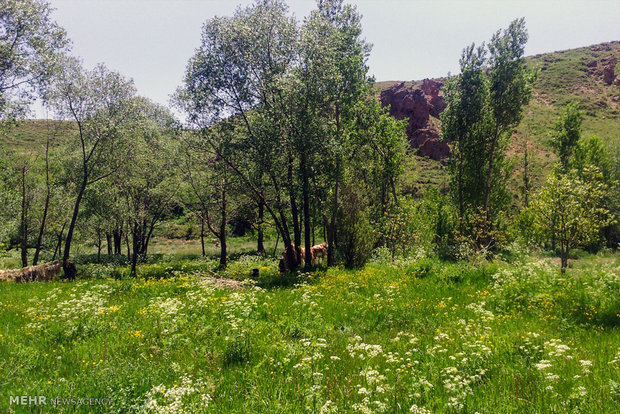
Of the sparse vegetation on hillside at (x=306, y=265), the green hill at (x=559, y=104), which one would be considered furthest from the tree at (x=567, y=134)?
the green hill at (x=559, y=104)

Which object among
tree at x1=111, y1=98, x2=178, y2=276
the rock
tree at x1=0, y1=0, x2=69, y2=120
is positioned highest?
the rock

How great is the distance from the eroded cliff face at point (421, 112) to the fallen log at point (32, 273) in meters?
95.3

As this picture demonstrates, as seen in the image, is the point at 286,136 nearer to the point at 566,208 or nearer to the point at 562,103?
the point at 566,208

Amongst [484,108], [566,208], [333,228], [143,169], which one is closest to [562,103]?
[484,108]

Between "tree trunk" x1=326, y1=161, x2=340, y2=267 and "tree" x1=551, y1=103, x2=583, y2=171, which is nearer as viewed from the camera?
"tree trunk" x1=326, y1=161, x2=340, y2=267

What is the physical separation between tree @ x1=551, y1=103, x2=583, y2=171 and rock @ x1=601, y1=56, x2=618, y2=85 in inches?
4342

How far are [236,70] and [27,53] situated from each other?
1126 cm

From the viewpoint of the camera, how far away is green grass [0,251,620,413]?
11.6ft

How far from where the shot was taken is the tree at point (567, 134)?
3809 centimetres

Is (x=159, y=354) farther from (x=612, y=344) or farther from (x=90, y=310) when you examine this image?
(x=612, y=344)

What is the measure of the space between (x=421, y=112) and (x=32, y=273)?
114339 mm

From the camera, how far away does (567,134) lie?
39094 mm

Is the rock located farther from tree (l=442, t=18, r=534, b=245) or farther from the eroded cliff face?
tree (l=442, t=18, r=534, b=245)

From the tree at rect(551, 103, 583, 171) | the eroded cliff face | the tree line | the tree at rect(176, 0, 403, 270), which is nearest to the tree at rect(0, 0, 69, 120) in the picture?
the tree line
